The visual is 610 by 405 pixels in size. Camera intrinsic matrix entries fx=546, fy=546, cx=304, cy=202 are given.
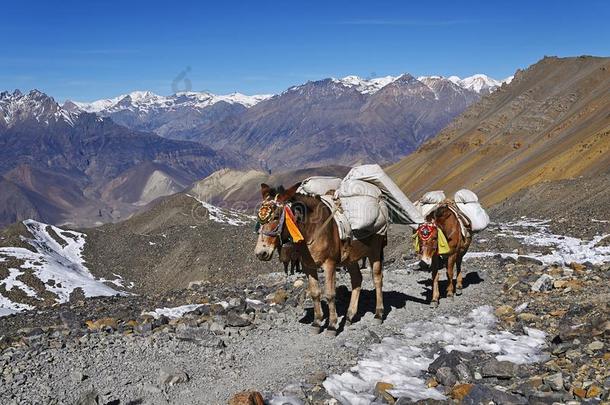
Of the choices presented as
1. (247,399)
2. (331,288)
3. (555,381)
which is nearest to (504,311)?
(331,288)

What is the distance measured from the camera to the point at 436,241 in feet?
46.2

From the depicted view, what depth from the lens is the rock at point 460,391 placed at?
8258mm

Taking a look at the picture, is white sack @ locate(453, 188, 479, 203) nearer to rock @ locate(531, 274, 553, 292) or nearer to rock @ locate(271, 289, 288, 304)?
rock @ locate(531, 274, 553, 292)

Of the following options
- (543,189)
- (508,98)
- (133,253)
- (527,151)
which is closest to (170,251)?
(133,253)

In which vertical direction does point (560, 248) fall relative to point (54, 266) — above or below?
above

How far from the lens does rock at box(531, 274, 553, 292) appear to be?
47.9 feet

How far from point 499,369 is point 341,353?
284 cm

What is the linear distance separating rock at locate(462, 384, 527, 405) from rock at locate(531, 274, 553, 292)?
24.0 ft

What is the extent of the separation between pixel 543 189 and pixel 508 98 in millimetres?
92049

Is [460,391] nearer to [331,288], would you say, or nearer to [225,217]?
[331,288]

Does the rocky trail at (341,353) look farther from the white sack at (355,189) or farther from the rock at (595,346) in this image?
the white sack at (355,189)

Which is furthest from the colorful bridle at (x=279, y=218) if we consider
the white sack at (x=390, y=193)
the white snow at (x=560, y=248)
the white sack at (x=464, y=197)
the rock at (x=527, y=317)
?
the white snow at (x=560, y=248)

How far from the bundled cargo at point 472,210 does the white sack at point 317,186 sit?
5503 millimetres

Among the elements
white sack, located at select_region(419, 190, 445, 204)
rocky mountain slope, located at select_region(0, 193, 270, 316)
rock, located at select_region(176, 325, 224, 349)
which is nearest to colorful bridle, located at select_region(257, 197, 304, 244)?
rock, located at select_region(176, 325, 224, 349)
